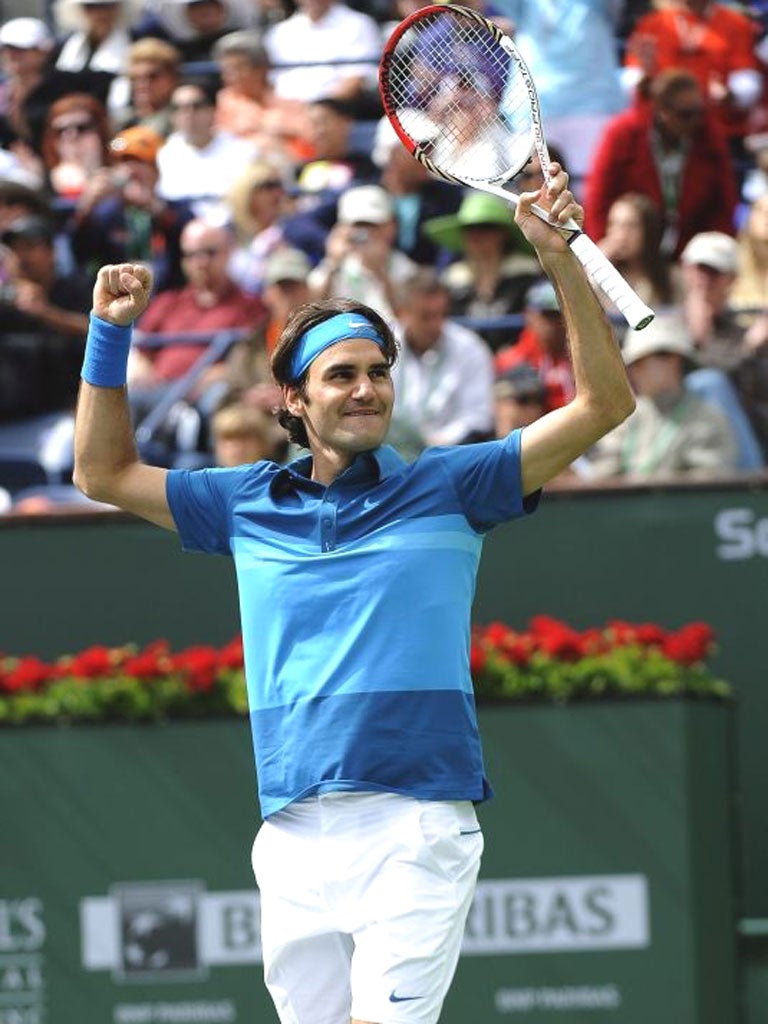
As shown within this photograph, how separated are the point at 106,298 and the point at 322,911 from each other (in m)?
1.28

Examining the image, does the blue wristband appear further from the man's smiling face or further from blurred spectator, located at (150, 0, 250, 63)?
blurred spectator, located at (150, 0, 250, 63)

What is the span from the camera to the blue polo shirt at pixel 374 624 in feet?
13.7

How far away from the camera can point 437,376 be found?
869 cm

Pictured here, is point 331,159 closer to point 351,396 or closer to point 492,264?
point 492,264

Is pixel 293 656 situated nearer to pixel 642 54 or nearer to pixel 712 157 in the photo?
pixel 712 157

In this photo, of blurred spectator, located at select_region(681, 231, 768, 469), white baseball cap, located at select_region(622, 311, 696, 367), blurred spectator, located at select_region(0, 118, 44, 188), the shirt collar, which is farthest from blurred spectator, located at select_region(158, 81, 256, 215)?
the shirt collar

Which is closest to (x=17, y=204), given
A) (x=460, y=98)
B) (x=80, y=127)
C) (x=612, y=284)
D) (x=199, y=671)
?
(x=80, y=127)

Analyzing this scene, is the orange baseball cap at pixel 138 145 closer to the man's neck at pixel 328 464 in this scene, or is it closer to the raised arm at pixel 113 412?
the raised arm at pixel 113 412

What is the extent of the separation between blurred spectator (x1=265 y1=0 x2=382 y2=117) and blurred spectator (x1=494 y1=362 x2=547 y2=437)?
3.51 meters

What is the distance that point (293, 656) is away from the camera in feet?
14.0

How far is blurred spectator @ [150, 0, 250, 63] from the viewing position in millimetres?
12203

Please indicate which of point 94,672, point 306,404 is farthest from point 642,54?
point 306,404

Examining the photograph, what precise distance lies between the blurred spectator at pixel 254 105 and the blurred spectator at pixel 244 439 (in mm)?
3407

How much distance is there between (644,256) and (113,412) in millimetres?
4780
